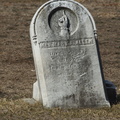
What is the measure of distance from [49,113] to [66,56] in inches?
40.5

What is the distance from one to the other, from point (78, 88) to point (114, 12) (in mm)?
15200

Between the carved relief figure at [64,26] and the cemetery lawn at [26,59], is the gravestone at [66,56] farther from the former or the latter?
the cemetery lawn at [26,59]

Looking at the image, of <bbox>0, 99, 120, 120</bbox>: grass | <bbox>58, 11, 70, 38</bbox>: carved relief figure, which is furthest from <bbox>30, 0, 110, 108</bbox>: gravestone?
<bbox>0, 99, 120, 120</bbox>: grass

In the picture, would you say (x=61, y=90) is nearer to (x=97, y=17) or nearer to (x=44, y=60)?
(x=44, y=60)

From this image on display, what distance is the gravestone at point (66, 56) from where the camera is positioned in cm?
802

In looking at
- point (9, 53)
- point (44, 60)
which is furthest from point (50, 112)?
point (9, 53)

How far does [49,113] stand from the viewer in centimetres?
772

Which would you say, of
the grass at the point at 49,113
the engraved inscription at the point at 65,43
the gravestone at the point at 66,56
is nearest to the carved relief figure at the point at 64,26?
the gravestone at the point at 66,56

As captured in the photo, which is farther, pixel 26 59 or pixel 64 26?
pixel 26 59

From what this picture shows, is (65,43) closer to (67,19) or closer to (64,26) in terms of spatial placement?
(64,26)

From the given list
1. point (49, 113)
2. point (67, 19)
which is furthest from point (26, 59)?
point (49, 113)

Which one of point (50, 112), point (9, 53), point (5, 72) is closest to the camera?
point (50, 112)

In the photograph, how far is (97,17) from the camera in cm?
2216

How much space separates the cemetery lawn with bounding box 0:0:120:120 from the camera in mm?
7711
